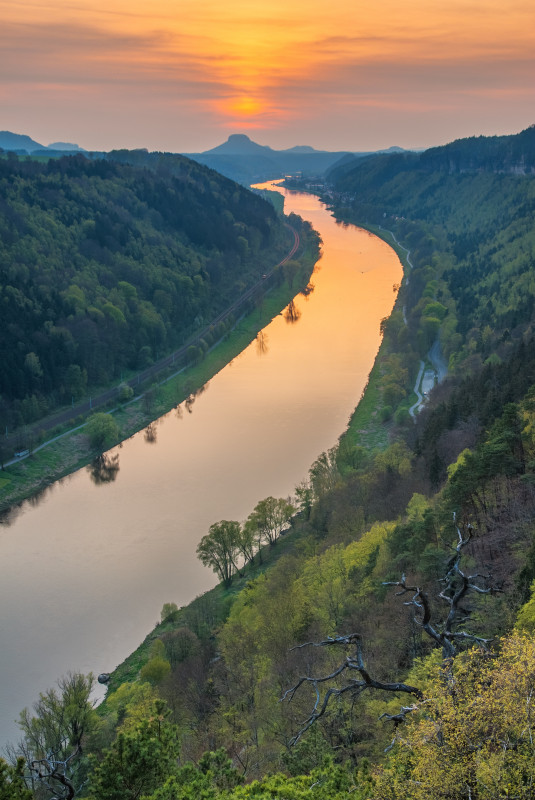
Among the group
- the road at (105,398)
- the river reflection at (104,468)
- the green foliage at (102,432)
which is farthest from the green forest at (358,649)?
the road at (105,398)

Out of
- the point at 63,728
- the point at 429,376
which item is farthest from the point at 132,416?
the point at 63,728

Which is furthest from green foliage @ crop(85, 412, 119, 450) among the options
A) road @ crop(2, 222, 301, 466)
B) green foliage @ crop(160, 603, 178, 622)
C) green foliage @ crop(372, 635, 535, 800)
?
green foliage @ crop(372, 635, 535, 800)

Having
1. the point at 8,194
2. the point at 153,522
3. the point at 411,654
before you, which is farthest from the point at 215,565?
the point at 8,194

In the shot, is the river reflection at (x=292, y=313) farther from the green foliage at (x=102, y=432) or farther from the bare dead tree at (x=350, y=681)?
the bare dead tree at (x=350, y=681)

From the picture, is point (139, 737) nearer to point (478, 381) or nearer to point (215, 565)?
point (215, 565)

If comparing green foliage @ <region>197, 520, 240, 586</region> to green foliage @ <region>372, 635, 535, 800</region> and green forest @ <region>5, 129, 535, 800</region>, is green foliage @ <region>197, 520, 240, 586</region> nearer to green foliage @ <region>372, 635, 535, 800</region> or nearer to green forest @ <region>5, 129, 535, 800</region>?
green forest @ <region>5, 129, 535, 800</region>

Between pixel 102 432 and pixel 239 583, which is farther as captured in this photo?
pixel 102 432

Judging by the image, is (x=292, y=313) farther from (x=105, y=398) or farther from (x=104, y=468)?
(x=104, y=468)
